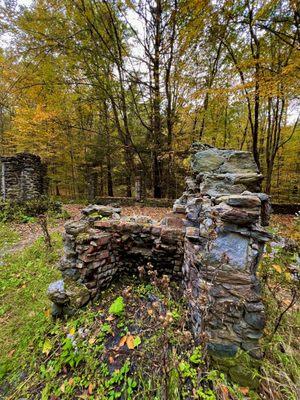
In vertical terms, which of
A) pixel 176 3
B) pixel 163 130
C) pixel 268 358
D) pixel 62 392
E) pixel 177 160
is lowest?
pixel 62 392

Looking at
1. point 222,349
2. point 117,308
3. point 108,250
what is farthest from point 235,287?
point 108,250

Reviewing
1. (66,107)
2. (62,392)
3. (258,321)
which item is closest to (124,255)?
(62,392)

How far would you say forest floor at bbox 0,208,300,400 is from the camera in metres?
1.42

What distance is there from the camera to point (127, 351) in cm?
188

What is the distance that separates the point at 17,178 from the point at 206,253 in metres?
9.74

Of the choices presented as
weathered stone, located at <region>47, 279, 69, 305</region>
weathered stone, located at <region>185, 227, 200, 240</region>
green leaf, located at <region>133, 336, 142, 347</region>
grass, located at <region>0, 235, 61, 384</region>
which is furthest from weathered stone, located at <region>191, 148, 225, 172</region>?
grass, located at <region>0, 235, 61, 384</region>

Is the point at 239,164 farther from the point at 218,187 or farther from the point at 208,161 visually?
the point at 218,187

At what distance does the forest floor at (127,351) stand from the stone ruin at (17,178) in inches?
266

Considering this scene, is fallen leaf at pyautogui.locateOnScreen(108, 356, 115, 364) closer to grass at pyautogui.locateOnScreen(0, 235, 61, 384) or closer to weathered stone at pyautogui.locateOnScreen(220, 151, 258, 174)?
grass at pyautogui.locateOnScreen(0, 235, 61, 384)

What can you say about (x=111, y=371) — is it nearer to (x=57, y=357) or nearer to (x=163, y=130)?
(x=57, y=357)

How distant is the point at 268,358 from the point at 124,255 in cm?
226

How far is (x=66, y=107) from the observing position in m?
8.32

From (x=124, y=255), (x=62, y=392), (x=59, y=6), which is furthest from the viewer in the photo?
(x=59, y=6)

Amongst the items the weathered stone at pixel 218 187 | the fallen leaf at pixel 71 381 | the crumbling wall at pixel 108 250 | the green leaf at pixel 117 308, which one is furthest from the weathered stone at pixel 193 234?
the fallen leaf at pixel 71 381
